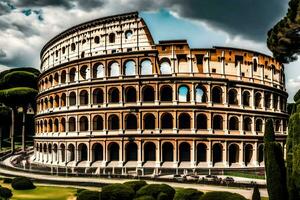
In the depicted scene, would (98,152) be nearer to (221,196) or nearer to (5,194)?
(5,194)

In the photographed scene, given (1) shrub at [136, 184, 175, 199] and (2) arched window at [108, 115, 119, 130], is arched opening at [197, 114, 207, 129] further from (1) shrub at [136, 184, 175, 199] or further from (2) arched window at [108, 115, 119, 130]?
(1) shrub at [136, 184, 175, 199]

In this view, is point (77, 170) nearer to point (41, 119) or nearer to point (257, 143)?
point (41, 119)

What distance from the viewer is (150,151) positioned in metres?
41.0

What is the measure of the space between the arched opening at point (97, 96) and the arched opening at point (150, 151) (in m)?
8.17

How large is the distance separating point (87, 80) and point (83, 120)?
493cm

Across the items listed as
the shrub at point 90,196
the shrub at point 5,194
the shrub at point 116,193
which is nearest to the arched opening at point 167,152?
the shrub at point 116,193

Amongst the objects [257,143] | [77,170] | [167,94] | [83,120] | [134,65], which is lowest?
[77,170]

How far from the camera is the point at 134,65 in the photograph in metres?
41.4

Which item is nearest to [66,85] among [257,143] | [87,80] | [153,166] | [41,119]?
[87,80]

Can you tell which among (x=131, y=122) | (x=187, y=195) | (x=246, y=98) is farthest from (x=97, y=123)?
(x=187, y=195)

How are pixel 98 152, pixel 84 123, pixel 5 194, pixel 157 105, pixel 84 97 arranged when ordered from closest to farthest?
pixel 5 194, pixel 157 105, pixel 98 152, pixel 84 123, pixel 84 97

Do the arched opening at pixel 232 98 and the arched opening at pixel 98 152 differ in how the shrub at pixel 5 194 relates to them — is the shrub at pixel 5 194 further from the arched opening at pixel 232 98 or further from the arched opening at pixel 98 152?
the arched opening at pixel 232 98

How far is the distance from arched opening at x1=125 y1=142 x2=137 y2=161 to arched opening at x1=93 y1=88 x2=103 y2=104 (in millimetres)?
6768

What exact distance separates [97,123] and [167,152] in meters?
9.16
